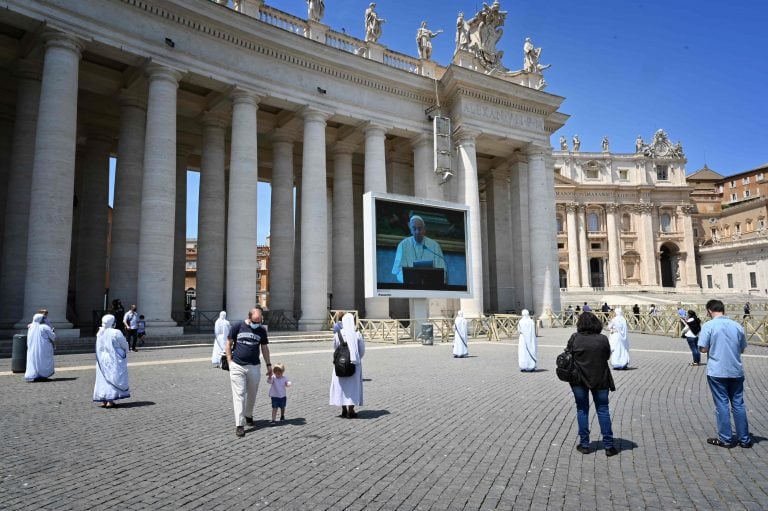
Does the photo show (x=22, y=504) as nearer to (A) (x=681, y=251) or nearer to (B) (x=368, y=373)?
(B) (x=368, y=373)

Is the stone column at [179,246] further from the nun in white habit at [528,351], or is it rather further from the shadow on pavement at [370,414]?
the shadow on pavement at [370,414]

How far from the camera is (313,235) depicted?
2362cm

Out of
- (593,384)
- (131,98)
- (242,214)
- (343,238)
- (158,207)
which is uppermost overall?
(131,98)

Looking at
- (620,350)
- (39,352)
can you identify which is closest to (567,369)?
(620,350)

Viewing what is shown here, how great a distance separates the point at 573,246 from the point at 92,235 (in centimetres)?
6106

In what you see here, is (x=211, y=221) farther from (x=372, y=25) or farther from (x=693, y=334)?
(x=693, y=334)

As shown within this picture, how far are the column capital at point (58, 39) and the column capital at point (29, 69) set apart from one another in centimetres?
273

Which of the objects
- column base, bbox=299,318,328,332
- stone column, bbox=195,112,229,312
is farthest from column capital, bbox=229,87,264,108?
column base, bbox=299,318,328,332

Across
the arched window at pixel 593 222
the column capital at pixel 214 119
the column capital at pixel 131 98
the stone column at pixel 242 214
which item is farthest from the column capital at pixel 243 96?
the arched window at pixel 593 222

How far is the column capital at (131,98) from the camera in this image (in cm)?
2217

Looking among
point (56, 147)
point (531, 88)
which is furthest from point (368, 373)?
point (531, 88)

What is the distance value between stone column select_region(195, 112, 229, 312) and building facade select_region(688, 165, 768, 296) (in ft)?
206

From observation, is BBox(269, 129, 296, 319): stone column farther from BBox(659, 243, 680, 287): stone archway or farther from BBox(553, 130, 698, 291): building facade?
BBox(659, 243, 680, 287): stone archway

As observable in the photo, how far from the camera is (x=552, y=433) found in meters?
6.53
